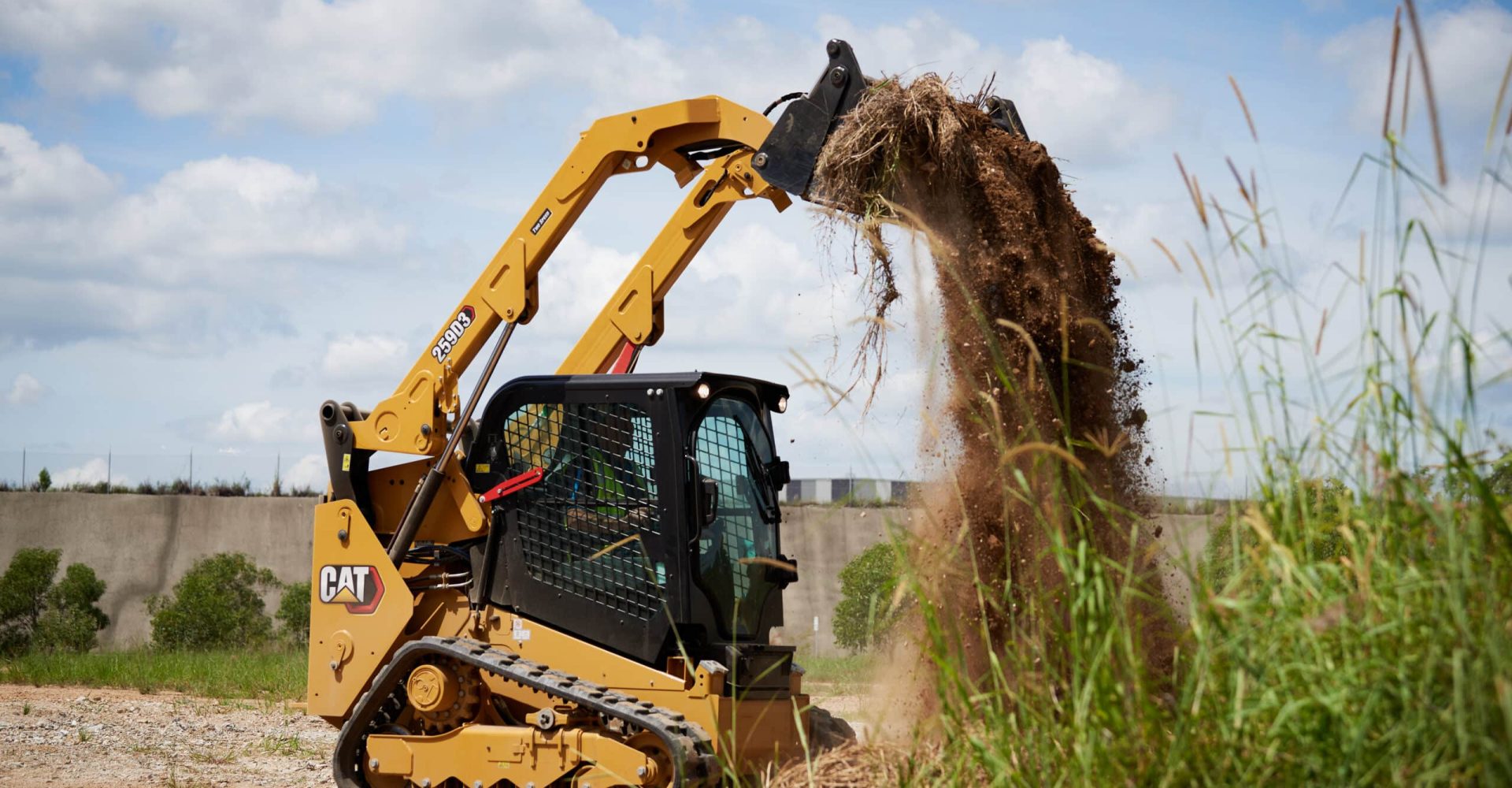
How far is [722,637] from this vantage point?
6.54 meters

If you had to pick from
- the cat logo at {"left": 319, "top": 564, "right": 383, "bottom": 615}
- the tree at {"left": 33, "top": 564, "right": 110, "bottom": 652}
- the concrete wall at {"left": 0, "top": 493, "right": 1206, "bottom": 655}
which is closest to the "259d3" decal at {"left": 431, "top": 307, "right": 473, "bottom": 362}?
the cat logo at {"left": 319, "top": 564, "right": 383, "bottom": 615}

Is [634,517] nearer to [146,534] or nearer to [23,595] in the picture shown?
[23,595]

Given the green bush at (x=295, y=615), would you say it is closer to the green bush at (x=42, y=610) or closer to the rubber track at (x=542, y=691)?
the green bush at (x=42, y=610)

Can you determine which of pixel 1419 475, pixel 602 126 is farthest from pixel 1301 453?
pixel 602 126

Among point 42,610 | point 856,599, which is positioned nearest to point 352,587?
point 856,599

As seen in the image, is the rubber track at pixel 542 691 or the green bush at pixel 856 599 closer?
the rubber track at pixel 542 691

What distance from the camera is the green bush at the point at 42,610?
731 inches

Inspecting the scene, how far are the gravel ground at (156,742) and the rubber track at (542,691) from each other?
225cm

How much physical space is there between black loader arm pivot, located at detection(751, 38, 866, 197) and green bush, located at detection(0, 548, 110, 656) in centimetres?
1613

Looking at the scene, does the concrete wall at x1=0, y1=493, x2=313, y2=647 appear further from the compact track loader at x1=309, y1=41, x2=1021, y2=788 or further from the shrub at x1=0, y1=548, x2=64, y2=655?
the compact track loader at x1=309, y1=41, x2=1021, y2=788

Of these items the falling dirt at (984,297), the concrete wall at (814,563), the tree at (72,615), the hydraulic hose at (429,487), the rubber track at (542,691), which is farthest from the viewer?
the concrete wall at (814,563)

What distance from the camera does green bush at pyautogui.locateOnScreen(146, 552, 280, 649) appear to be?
18719mm

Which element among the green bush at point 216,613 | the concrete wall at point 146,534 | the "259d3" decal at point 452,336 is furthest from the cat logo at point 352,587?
the concrete wall at point 146,534

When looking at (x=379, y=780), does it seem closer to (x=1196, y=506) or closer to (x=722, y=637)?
(x=722, y=637)
